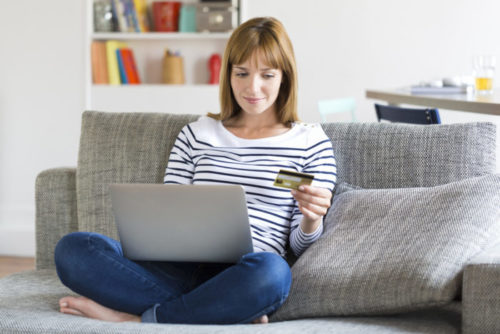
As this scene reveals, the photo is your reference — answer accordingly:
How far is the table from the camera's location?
2400 mm

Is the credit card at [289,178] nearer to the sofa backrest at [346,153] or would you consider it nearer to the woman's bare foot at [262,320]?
the woman's bare foot at [262,320]

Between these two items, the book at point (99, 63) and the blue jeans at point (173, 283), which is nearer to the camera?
the blue jeans at point (173, 283)

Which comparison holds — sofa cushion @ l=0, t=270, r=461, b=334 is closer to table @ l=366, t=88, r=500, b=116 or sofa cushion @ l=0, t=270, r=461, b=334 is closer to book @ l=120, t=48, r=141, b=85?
table @ l=366, t=88, r=500, b=116

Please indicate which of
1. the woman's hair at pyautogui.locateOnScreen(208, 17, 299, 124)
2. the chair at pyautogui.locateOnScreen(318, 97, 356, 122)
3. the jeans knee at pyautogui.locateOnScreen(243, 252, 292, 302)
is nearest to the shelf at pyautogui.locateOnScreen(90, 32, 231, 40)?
the chair at pyautogui.locateOnScreen(318, 97, 356, 122)

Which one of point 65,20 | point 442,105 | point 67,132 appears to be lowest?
point 67,132

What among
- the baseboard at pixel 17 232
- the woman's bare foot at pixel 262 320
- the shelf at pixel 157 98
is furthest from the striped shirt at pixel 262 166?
the baseboard at pixel 17 232

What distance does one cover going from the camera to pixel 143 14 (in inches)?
172

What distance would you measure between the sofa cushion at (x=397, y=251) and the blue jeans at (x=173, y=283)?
0.08 m

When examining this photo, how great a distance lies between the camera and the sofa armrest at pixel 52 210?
7.04 ft

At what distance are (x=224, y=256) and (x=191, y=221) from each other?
126 millimetres

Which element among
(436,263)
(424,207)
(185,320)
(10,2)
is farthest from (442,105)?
(10,2)

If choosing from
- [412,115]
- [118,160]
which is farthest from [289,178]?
[412,115]

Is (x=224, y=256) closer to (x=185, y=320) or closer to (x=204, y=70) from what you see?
(x=185, y=320)

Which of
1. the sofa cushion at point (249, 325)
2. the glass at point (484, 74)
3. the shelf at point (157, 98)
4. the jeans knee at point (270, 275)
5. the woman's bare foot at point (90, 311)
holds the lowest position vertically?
the woman's bare foot at point (90, 311)
